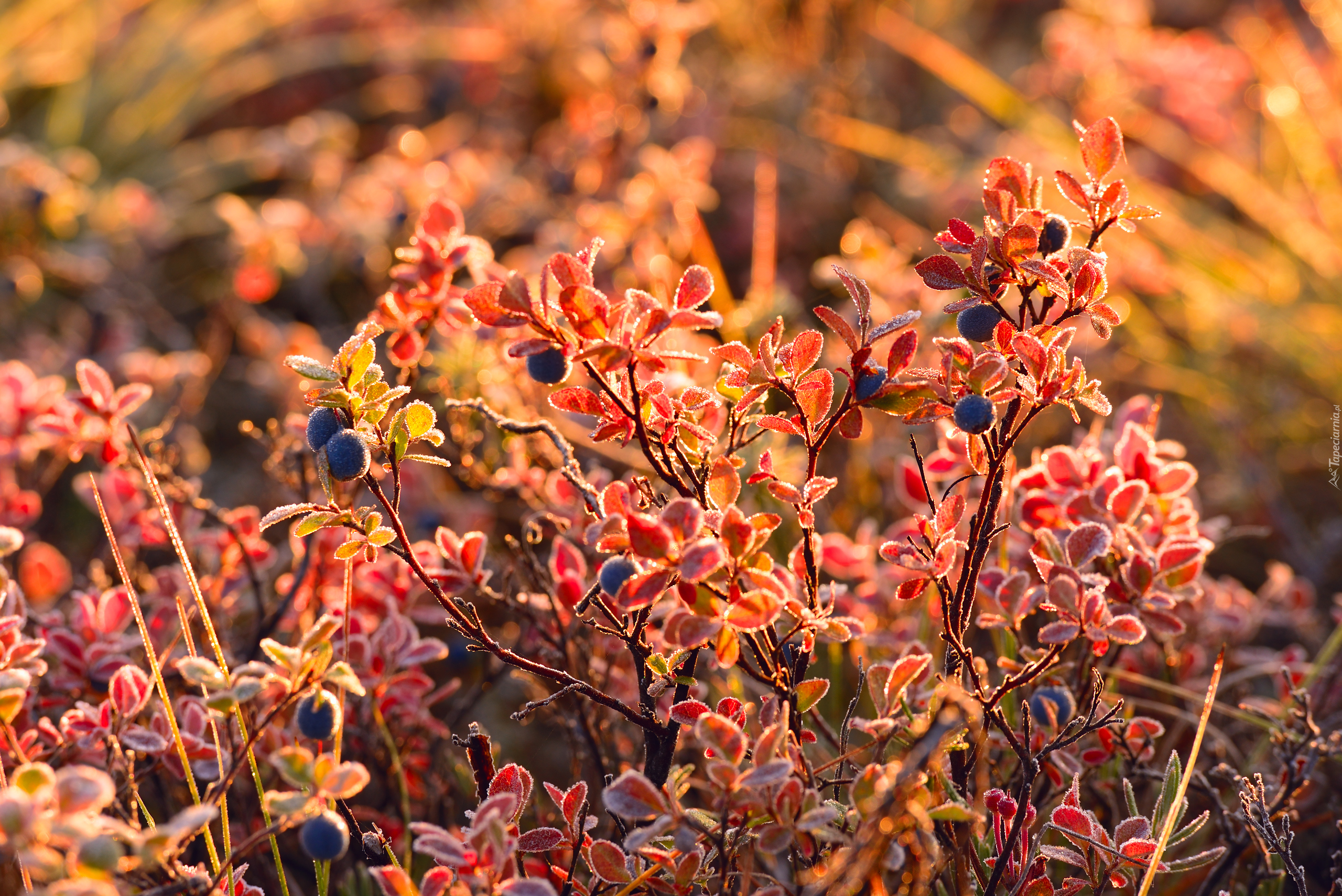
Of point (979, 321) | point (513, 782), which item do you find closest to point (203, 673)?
point (513, 782)

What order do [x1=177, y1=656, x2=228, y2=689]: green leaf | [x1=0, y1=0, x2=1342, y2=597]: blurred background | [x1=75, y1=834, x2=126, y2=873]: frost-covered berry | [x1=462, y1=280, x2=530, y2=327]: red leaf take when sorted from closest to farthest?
[x1=75, y1=834, x2=126, y2=873]: frost-covered berry, [x1=177, y1=656, x2=228, y2=689]: green leaf, [x1=462, y1=280, x2=530, y2=327]: red leaf, [x1=0, y1=0, x2=1342, y2=597]: blurred background

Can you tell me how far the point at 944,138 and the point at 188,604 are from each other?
348cm

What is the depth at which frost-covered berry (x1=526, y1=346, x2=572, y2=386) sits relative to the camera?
0.95 m

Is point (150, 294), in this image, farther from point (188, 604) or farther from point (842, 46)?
point (842, 46)

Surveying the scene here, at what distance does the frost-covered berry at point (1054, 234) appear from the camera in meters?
1.01

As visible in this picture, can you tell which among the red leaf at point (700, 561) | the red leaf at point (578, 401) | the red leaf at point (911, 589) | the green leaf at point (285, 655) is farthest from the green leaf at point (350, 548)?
the red leaf at point (911, 589)

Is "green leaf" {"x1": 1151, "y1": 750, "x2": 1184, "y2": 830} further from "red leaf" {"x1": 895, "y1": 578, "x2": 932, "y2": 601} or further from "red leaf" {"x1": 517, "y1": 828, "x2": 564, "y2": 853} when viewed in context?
"red leaf" {"x1": 517, "y1": 828, "x2": 564, "y2": 853}

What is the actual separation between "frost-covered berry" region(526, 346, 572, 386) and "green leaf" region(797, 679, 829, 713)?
0.40 m

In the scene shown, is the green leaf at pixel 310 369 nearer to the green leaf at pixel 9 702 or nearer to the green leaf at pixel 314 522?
the green leaf at pixel 314 522

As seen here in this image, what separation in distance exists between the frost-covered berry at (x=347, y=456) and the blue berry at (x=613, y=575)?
25cm

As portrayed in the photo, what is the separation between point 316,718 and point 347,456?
0.87ft

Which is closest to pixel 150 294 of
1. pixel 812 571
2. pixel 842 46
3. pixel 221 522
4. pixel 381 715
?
pixel 221 522

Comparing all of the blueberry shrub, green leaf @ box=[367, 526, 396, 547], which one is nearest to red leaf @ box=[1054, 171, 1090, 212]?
the blueberry shrub

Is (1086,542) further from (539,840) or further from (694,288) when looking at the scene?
(539,840)
